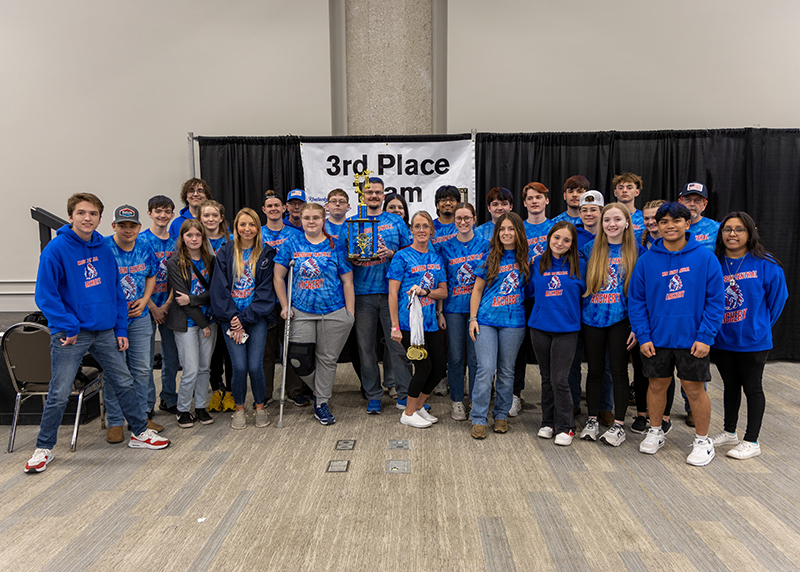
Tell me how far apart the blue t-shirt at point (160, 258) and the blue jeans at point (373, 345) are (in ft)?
4.47

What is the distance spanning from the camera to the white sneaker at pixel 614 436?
311cm

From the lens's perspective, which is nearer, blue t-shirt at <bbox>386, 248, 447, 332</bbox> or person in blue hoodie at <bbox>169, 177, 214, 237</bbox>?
blue t-shirt at <bbox>386, 248, 447, 332</bbox>

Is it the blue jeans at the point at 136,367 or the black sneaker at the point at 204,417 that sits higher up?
the blue jeans at the point at 136,367

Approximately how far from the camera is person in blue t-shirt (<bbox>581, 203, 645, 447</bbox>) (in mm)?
3039

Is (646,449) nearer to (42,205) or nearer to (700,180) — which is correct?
(700,180)

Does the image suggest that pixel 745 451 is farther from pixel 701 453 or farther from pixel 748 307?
pixel 748 307

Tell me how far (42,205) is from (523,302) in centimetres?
545

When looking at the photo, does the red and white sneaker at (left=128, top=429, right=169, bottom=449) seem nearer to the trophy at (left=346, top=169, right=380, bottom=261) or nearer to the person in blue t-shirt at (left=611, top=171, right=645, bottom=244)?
the trophy at (left=346, top=169, right=380, bottom=261)

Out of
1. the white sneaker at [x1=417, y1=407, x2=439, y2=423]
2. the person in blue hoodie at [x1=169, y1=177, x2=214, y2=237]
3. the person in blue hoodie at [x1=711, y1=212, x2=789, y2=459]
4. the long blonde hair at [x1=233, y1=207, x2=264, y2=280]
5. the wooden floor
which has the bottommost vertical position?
the wooden floor

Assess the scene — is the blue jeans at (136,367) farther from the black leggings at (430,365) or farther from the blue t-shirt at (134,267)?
the black leggings at (430,365)

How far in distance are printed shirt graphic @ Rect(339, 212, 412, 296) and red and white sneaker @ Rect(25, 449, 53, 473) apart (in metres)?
2.14

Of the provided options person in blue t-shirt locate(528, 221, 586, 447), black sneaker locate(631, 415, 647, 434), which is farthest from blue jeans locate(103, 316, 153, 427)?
black sneaker locate(631, 415, 647, 434)

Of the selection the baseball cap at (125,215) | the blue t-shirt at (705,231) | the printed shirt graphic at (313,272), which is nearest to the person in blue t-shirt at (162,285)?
the baseball cap at (125,215)

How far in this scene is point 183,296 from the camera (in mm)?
3344
